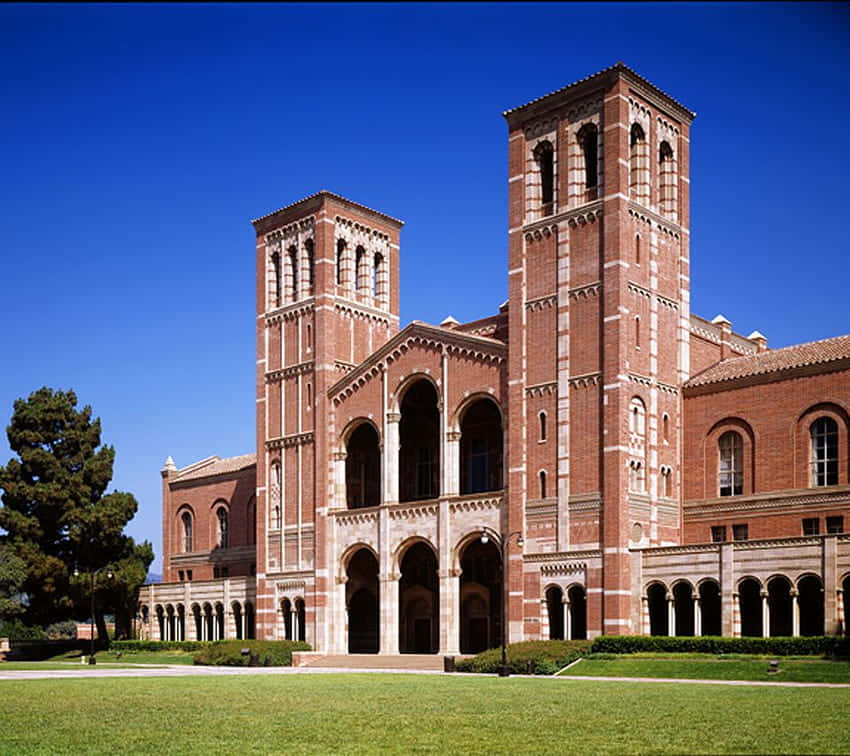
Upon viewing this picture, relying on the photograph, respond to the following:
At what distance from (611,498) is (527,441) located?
18.8 feet

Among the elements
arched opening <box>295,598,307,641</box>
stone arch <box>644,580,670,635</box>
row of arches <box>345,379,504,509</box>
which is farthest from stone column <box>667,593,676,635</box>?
arched opening <box>295,598,307,641</box>

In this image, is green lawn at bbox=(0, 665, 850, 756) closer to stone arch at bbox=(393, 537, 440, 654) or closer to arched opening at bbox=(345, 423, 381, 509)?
stone arch at bbox=(393, 537, 440, 654)

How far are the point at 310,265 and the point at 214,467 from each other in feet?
70.7

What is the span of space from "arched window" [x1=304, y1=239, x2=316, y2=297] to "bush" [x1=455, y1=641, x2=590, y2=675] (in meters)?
27.2

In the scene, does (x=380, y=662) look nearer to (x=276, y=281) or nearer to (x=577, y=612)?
(x=577, y=612)

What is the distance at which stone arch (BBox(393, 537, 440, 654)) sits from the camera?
6462 centimetres

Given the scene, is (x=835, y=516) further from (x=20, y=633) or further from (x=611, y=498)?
(x=20, y=633)

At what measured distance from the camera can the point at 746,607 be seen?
48.3m

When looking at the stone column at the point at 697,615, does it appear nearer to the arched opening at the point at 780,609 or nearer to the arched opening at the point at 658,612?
the arched opening at the point at 658,612

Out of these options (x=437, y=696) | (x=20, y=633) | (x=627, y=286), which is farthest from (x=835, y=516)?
(x=20, y=633)

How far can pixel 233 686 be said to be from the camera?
36219 mm

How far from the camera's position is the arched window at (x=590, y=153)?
54.9 metres

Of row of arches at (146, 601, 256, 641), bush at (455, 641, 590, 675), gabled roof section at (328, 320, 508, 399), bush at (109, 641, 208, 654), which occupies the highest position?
gabled roof section at (328, 320, 508, 399)

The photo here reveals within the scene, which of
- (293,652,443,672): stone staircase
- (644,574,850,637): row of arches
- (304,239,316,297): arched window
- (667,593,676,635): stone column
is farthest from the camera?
(304,239,316,297): arched window
